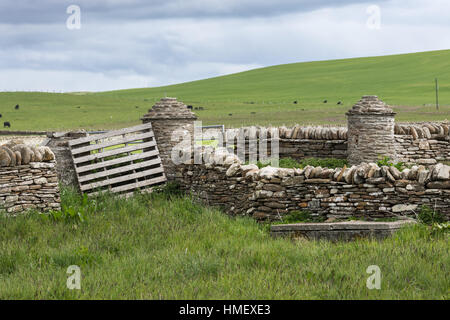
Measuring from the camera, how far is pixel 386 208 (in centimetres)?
1019

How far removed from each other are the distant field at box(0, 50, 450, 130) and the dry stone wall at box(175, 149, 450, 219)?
29.7m

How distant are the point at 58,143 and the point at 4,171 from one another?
253cm

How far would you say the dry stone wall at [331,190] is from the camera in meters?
9.94

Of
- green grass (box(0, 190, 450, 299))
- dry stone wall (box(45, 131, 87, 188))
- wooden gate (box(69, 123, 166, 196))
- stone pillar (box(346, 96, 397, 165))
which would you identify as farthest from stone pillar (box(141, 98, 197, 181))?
stone pillar (box(346, 96, 397, 165))

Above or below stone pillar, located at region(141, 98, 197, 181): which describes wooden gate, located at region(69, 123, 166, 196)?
below

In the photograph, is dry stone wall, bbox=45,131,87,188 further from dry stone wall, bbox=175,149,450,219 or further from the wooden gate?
dry stone wall, bbox=175,149,450,219

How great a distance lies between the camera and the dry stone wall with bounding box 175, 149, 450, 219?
994 cm

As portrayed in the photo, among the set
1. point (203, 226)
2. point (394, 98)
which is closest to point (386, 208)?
point (203, 226)

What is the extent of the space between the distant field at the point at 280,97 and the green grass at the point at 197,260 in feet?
104

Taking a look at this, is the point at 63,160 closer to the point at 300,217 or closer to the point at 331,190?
the point at 300,217

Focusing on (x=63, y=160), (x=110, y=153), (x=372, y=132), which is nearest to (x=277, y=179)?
(x=110, y=153)

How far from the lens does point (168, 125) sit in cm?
1423

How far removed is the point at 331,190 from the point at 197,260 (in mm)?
3855

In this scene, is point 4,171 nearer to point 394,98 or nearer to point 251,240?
point 251,240
